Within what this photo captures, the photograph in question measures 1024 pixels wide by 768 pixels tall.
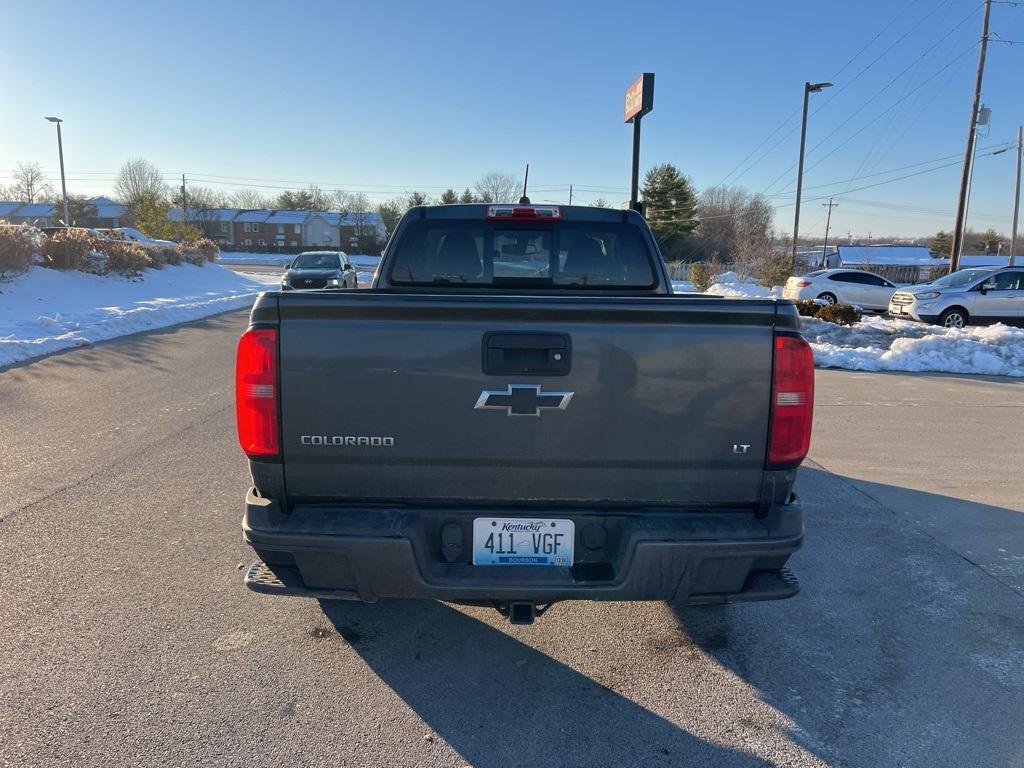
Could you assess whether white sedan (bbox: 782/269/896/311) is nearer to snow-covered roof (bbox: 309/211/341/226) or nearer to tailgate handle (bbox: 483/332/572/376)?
tailgate handle (bbox: 483/332/572/376)

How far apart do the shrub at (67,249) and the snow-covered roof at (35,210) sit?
7798cm

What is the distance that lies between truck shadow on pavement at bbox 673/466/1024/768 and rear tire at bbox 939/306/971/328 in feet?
44.7

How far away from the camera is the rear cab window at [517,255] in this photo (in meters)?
4.26

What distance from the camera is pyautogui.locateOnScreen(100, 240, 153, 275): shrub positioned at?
22.4 meters

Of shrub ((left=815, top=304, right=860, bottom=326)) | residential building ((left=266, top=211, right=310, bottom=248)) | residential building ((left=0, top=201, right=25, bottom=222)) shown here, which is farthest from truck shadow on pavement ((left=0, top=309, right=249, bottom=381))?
residential building ((left=0, top=201, right=25, bottom=222))

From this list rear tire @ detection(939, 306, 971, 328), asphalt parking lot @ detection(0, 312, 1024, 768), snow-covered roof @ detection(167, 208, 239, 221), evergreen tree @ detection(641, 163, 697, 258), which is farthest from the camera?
snow-covered roof @ detection(167, 208, 239, 221)

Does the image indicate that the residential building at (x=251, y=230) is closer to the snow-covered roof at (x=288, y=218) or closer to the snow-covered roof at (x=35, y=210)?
the snow-covered roof at (x=288, y=218)

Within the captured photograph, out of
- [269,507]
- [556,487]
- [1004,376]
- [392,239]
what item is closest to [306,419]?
[269,507]

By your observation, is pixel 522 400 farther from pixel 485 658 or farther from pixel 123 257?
pixel 123 257

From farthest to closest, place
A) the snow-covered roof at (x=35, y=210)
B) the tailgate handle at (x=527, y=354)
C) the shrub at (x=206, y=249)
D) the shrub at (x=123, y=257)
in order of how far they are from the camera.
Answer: the snow-covered roof at (x=35, y=210), the shrub at (x=206, y=249), the shrub at (x=123, y=257), the tailgate handle at (x=527, y=354)

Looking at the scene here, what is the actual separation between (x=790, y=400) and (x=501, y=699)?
5.57 feet

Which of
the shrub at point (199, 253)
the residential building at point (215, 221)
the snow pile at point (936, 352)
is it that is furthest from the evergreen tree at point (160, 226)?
the snow pile at point (936, 352)

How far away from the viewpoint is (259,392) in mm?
2508

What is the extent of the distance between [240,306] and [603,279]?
65.2ft
